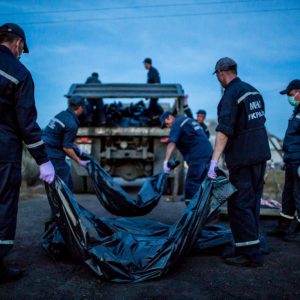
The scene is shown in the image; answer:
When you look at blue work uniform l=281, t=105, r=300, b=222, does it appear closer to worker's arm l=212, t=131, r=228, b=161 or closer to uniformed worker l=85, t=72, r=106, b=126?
worker's arm l=212, t=131, r=228, b=161

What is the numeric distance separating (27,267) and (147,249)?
1.02 meters

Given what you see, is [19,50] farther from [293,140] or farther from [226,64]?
[293,140]

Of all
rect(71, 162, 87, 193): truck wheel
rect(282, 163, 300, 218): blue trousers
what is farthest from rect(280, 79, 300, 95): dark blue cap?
rect(71, 162, 87, 193): truck wheel

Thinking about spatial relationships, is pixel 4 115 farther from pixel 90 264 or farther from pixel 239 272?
pixel 239 272

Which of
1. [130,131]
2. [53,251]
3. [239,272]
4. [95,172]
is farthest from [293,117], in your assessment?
[130,131]

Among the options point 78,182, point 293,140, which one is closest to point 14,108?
point 293,140

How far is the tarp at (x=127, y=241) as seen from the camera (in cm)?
268

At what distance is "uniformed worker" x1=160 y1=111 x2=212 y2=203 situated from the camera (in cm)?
481

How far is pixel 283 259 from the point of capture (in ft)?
10.7

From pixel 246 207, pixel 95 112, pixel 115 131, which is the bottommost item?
pixel 246 207

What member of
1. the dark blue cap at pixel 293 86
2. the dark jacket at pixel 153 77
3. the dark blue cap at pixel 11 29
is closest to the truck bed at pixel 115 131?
the dark jacket at pixel 153 77

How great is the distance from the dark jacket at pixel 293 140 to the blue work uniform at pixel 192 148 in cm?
109

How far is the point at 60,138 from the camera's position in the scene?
439 cm

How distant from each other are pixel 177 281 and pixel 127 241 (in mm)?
526
